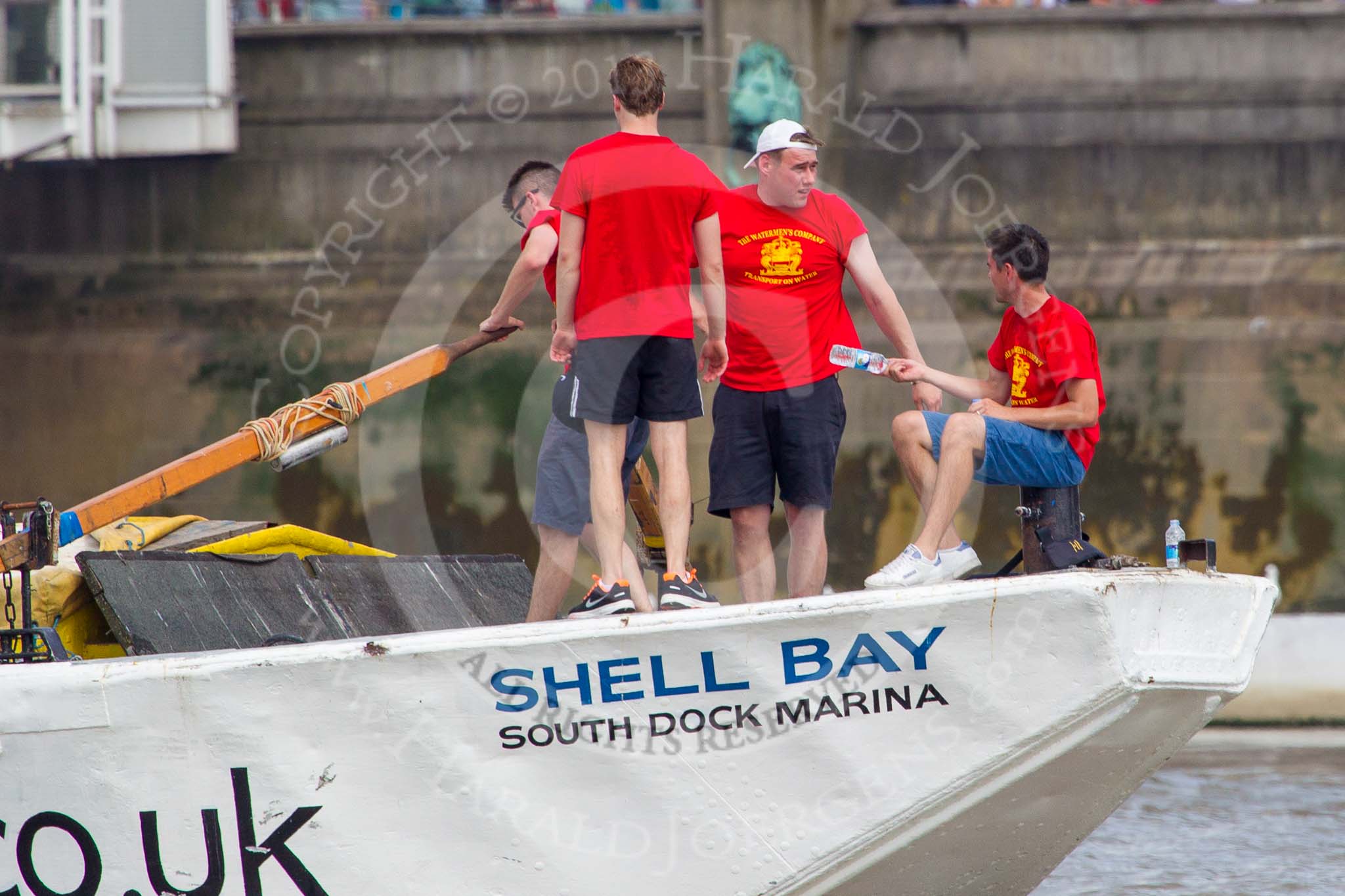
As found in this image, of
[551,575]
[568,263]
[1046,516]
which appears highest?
[568,263]

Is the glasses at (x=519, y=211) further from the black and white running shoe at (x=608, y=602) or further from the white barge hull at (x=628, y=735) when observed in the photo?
the white barge hull at (x=628, y=735)

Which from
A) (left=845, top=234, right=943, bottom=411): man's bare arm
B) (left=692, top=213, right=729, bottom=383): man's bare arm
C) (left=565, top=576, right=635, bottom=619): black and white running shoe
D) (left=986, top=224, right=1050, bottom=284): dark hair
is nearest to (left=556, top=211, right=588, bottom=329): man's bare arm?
(left=692, top=213, right=729, bottom=383): man's bare arm

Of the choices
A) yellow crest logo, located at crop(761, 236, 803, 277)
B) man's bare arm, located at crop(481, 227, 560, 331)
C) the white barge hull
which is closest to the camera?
the white barge hull

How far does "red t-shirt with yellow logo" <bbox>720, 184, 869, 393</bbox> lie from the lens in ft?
17.9

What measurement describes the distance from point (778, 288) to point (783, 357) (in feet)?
0.80

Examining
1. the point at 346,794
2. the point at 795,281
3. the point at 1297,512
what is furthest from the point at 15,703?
the point at 1297,512

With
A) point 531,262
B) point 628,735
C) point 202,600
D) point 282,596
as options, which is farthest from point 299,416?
point 628,735

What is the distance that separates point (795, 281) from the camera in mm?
5484

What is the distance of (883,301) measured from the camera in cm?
551

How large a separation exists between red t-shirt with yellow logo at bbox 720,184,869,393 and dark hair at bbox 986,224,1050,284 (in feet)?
1.83

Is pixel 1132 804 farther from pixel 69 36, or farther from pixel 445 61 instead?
pixel 69 36

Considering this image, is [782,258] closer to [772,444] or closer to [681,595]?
[772,444]

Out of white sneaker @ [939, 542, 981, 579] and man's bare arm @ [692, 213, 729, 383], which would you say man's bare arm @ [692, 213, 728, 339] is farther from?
white sneaker @ [939, 542, 981, 579]

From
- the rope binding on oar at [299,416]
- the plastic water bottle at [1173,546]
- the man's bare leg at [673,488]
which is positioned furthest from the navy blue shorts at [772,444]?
the rope binding on oar at [299,416]
